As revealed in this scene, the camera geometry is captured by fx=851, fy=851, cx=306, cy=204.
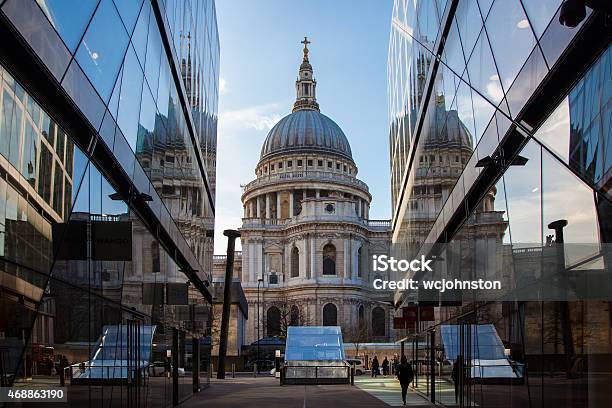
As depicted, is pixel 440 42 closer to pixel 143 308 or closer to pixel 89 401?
pixel 143 308

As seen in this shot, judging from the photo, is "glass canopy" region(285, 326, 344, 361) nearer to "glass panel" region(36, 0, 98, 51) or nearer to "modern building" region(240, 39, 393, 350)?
"glass panel" region(36, 0, 98, 51)

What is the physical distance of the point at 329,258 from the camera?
124562 mm

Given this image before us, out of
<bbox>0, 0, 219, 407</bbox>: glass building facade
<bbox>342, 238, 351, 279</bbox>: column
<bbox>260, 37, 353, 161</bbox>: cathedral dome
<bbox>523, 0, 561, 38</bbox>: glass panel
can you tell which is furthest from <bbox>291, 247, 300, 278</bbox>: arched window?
<bbox>523, 0, 561, 38</bbox>: glass panel

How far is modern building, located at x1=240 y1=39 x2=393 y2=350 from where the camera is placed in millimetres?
122625

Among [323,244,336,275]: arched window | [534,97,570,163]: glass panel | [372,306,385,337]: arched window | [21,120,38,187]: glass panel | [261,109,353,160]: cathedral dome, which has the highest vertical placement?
[261,109,353,160]: cathedral dome

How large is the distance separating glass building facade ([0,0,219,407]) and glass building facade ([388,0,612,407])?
552cm

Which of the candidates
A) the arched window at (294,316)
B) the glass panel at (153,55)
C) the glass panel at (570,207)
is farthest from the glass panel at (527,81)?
the arched window at (294,316)

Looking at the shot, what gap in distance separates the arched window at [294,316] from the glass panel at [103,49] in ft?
360

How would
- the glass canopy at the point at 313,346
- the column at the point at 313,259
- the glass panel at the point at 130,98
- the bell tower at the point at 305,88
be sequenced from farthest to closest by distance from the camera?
the bell tower at the point at 305,88
the column at the point at 313,259
the glass canopy at the point at 313,346
the glass panel at the point at 130,98

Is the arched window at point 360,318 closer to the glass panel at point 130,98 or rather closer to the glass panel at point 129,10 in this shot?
the glass panel at point 130,98

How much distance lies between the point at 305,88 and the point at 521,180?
160m

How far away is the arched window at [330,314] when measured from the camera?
12294 cm

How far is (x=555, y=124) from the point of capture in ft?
31.3

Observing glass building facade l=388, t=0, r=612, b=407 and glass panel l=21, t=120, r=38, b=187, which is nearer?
glass building facade l=388, t=0, r=612, b=407
